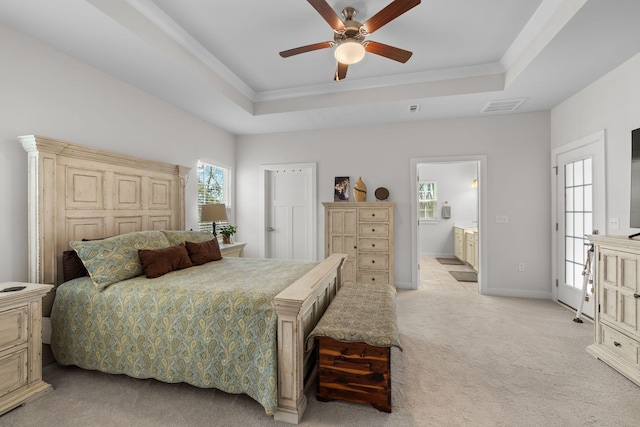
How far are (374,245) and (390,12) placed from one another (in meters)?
2.96

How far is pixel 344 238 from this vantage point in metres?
4.34

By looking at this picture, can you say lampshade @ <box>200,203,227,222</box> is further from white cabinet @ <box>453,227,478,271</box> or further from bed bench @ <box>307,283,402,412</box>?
white cabinet @ <box>453,227,478,271</box>

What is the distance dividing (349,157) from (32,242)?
13.0 feet

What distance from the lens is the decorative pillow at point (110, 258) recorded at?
7.05 ft

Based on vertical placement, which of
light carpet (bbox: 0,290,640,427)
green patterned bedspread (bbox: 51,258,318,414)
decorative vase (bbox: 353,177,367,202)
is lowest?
light carpet (bbox: 0,290,640,427)

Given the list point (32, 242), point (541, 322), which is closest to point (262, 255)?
point (32, 242)

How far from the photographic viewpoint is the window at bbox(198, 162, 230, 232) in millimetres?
4419

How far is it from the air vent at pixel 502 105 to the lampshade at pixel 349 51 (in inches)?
93.6

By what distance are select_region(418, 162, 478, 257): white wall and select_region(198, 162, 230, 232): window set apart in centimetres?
507

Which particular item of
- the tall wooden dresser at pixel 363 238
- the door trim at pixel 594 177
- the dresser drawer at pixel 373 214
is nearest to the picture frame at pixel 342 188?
the tall wooden dresser at pixel 363 238

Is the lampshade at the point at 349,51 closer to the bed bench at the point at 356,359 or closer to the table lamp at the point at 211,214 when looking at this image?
the bed bench at the point at 356,359

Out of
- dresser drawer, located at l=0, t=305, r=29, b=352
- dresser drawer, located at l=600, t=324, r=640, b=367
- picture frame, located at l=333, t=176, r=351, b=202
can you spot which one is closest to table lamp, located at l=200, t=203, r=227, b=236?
picture frame, located at l=333, t=176, r=351, b=202

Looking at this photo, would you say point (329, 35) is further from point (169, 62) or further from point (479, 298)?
point (479, 298)

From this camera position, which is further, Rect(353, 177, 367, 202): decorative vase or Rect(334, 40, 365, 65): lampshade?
Rect(353, 177, 367, 202): decorative vase
